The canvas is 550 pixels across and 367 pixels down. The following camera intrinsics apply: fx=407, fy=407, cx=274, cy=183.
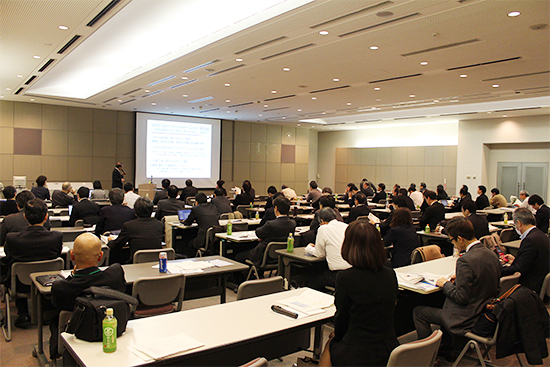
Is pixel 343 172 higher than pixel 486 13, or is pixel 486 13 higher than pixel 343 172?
pixel 486 13

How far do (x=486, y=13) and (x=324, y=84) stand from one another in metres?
4.85

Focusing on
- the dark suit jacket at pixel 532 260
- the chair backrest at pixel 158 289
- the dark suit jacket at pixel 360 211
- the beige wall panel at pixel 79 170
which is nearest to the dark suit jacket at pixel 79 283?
the chair backrest at pixel 158 289

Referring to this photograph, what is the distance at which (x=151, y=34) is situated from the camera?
8156 millimetres

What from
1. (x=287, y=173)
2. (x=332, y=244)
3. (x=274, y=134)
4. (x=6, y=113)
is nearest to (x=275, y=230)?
(x=332, y=244)

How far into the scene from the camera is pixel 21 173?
13391 mm

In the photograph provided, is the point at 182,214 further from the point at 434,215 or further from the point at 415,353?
the point at 415,353

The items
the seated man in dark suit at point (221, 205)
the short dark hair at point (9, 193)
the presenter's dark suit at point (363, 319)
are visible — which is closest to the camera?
the presenter's dark suit at point (363, 319)

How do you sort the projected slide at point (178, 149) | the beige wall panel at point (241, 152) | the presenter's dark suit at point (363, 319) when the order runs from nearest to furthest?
the presenter's dark suit at point (363, 319), the projected slide at point (178, 149), the beige wall panel at point (241, 152)

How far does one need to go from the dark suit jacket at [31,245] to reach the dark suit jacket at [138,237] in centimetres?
67

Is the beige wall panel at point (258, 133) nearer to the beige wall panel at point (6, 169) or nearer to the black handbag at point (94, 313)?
the beige wall panel at point (6, 169)

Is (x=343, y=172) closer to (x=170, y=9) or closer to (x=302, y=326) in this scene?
(x=170, y=9)

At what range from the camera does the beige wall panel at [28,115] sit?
43.5 feet

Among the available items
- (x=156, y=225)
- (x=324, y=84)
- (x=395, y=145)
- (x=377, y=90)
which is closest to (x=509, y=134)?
(x=395, y=145)

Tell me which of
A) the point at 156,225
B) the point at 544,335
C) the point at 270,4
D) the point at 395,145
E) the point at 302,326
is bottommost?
the point at 544,335
